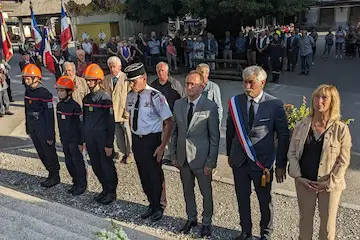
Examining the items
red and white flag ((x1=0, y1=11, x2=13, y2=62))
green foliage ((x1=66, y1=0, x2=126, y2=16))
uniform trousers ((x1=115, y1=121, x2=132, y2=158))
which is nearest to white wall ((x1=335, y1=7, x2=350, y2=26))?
green foliage ((x1=66, y1=0, x2=126, y2=16))

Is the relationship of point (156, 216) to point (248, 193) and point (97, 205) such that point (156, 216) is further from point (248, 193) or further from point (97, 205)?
point (248, 193)

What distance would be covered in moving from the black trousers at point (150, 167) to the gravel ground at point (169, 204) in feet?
0.92

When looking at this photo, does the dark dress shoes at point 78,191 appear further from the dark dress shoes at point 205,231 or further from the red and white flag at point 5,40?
the red and white flag at point 5,40

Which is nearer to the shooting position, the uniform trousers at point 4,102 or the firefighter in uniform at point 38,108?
the firefighter in uniform at point 38,108

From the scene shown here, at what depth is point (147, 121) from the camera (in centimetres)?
447

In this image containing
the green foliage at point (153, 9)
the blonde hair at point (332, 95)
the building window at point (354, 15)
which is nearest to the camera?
the blonde hair at point (332, 95)

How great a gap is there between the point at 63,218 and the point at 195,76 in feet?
7.28

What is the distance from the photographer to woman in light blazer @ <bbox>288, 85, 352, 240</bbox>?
328 centimetres

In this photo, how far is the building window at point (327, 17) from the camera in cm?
4691

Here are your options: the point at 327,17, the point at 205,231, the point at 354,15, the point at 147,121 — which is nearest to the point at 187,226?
the point at 205,231

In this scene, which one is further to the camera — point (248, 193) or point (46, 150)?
point (46, 150)

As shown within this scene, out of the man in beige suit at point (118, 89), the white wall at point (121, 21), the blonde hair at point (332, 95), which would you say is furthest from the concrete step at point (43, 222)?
the white wall at point (121, 21)

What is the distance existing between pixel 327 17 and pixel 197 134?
4943 cm

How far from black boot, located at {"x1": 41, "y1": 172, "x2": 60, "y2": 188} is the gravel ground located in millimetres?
89
